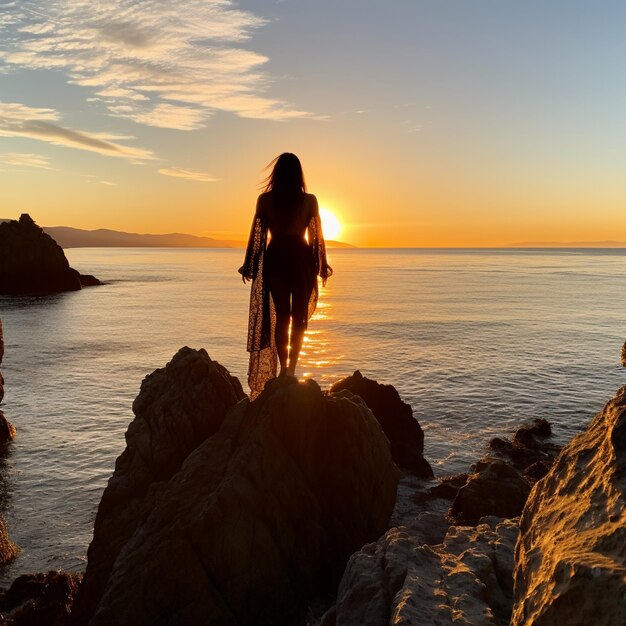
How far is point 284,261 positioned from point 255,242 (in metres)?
0.63

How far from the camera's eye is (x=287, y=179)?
843 cm

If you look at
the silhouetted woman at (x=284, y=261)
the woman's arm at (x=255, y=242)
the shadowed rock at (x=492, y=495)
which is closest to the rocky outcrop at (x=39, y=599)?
the silhouetted woman at (x=284, y=261)

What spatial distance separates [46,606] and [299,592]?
18.7ft

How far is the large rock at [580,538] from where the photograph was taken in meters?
2.59

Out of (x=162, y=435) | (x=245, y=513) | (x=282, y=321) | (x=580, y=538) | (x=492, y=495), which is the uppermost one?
(x=282, y=321)

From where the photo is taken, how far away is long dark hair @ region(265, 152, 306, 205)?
833 cm

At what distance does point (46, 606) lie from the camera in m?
10.6

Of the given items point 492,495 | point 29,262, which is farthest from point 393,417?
point 29,262

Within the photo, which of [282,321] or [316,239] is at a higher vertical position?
[316,239]

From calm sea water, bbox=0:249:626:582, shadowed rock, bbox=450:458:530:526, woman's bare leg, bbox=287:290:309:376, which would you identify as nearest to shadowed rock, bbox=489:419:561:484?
calm sea water, bbox=0:249:626:582

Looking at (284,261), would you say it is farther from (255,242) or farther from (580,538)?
(580,538)

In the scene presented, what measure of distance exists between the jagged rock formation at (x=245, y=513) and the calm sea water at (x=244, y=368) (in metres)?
5.38

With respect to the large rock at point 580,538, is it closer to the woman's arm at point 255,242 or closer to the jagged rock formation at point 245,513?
the jagged rock formation at point 245,513

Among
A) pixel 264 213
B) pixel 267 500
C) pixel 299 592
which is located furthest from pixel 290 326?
pixel 299 592
